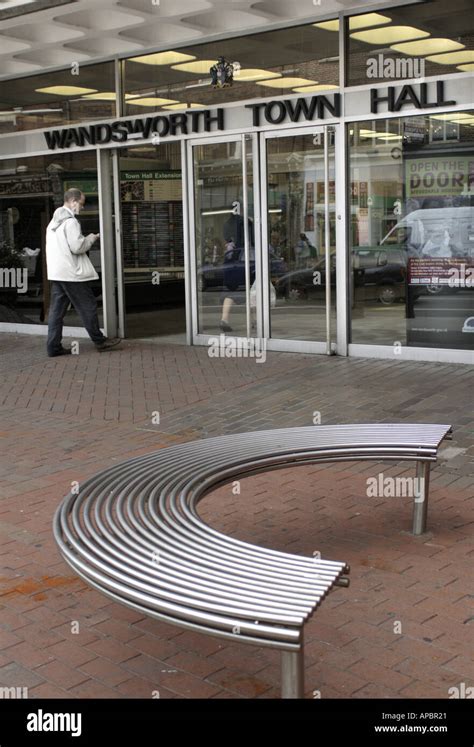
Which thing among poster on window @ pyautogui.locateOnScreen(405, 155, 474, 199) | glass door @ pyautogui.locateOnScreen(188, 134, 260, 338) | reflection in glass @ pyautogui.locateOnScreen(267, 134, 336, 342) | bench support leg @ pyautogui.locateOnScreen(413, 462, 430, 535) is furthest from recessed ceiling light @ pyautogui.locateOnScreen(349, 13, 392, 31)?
bench support leg @ pyautogui.locateOnScreen(413, 462, 430, 535)

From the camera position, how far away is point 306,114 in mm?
10383

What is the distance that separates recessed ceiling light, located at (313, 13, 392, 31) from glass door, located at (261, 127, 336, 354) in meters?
1.12

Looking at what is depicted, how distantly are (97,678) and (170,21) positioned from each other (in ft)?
29.3

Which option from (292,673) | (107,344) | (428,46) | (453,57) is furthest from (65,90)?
(292,673)

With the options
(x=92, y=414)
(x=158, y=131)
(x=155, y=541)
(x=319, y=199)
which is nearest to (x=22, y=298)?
(x=158, y=131)

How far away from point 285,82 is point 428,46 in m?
1.80

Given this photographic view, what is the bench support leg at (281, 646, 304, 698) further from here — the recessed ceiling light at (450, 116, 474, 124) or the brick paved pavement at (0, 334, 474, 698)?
the recessed ceiling light at (450, 116, 474, 124)

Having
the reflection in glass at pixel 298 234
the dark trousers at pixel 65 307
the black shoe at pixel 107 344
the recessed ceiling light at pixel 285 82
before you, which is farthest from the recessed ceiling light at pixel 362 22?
the black shoe at pixel 107 344

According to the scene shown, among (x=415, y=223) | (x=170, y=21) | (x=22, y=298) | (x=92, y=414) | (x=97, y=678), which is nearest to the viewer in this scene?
(x=97, y=678)

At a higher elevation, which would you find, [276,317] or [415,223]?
[415,223]

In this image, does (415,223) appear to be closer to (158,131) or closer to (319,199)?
(319,199)

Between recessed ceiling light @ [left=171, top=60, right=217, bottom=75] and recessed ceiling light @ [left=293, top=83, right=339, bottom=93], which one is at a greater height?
recessed ceiling light @ [left=171, top=60, right=217, bottom=75]

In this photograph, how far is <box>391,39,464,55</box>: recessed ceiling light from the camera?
9.43 meters

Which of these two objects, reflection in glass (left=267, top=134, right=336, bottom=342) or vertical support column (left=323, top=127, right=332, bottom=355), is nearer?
vertical support column (left=323, top=127, right=332, bottom=355)
